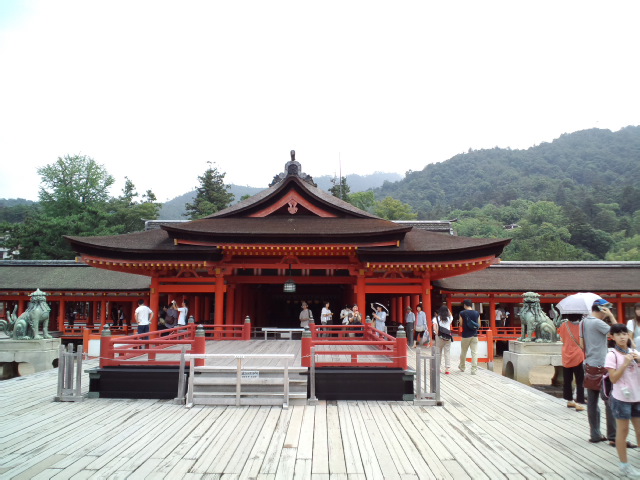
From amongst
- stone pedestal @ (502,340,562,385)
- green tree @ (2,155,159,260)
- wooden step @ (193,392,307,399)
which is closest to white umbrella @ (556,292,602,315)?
wooden step @ (193,392,307,399)

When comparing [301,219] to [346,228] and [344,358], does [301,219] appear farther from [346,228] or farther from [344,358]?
[344,358]

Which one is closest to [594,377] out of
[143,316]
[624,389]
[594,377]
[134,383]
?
[594,377]

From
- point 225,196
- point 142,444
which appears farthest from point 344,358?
point 225,196

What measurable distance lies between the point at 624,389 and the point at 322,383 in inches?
257

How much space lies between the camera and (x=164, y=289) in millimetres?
19875

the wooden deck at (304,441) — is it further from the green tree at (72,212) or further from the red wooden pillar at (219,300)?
the green tree at (72,212)

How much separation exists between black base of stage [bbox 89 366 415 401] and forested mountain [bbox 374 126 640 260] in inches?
1970

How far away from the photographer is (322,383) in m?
11.0

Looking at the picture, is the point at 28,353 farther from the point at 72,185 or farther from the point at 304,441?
the point at 72,185

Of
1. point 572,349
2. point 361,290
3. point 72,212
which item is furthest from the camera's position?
point 72,212

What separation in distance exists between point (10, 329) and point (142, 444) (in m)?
15.3

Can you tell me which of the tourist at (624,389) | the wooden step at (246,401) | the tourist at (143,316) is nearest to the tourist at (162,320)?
the tourist at (143,316)

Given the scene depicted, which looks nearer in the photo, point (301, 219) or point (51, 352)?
point (51, 352)

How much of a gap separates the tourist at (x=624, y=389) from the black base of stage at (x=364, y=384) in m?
5.03
